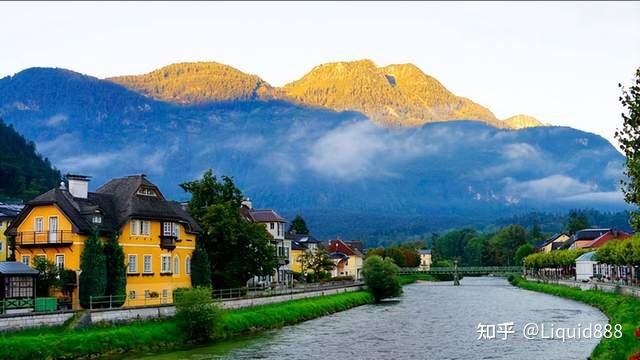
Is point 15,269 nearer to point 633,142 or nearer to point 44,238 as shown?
point 44,238

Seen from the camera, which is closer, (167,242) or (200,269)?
(167,242)

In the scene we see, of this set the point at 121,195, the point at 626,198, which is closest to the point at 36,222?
the point at 121,195

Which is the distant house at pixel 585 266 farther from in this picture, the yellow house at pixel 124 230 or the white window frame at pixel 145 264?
the white window frame at pixel 145 264

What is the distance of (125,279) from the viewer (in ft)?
221

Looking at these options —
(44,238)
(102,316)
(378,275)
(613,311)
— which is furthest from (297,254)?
(102,316)

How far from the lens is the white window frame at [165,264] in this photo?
75.9 metres

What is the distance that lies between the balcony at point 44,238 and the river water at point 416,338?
51.4 feet

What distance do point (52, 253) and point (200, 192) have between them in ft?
78.4

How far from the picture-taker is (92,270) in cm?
6425

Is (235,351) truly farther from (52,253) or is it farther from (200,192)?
(200,192)

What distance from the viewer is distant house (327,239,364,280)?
584 feet

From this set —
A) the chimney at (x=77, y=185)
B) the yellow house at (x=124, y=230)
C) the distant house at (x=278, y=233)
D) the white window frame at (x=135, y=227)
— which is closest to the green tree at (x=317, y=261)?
the distant house at (x=278, y=233)

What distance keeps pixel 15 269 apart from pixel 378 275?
7030cm

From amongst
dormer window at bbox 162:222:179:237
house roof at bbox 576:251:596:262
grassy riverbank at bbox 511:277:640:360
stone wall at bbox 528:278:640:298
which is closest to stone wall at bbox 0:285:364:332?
dormer window at bbox 162:222:179:237
